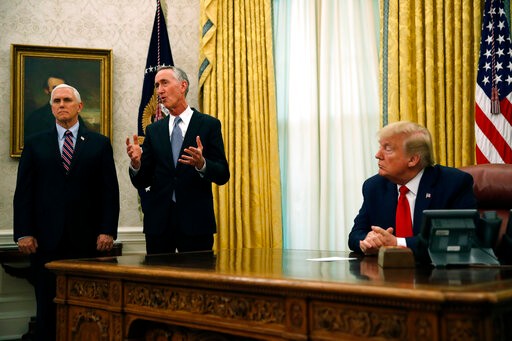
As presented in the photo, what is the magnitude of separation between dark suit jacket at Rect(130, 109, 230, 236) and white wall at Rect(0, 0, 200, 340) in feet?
6.23

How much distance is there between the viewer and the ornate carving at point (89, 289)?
2.46 m

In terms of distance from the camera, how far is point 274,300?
1.87 m

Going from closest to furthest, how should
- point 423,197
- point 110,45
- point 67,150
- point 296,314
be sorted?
point 296,314
point 423,197
point 67,150
point 110,45

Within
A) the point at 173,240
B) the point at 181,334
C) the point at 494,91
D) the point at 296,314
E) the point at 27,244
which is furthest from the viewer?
the point at 494,91

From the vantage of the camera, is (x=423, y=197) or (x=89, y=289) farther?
(x=423, y=197)

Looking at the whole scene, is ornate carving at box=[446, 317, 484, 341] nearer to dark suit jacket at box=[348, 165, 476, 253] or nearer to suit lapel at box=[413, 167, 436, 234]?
dark suit jacket at box=[348, 165, 476, 253]

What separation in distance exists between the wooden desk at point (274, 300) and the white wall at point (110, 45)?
282cm

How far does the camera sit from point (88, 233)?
383cm

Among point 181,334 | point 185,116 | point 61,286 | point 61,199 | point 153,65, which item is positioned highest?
point 153,65

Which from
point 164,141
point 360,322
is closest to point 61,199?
point 164,141

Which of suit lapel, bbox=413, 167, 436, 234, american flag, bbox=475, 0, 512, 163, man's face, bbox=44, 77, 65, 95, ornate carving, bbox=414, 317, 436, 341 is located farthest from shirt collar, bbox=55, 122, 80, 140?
ornate carving, bbox=414, 317, 436, 341

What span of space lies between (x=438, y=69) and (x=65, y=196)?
2606mm

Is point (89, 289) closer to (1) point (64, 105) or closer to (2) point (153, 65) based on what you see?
(1) point (64, 105)

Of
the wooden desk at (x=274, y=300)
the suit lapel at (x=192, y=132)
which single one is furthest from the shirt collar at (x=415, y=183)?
the suit lapel at (x=192, y=132)
